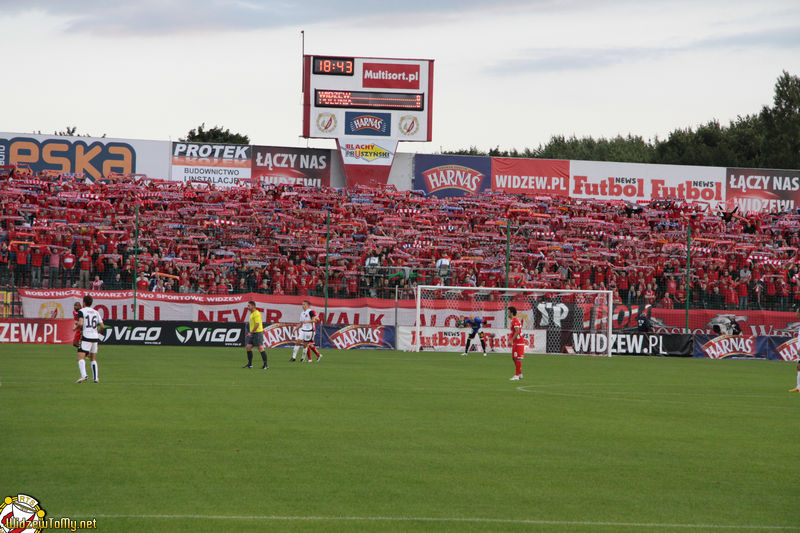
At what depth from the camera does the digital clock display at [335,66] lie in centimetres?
5397

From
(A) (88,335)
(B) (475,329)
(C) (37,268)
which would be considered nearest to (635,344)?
(B) (475,329)

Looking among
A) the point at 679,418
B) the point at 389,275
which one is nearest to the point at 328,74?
the point at 389,275

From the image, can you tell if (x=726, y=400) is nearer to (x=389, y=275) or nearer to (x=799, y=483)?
(x=799, y=483)

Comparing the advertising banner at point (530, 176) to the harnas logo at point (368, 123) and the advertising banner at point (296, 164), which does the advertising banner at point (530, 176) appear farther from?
the advertising banner at point (296, 164)

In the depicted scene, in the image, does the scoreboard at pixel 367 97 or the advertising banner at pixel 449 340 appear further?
the scoreboard at pixel 367 97

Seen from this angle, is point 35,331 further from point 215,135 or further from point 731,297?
point 215,135

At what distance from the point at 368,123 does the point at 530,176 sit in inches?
451

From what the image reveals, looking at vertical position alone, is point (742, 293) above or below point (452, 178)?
below

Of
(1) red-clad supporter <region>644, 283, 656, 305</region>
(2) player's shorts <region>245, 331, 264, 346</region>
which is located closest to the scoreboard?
(1) red-clad supporter <region>644, 283, 656, 305</region>

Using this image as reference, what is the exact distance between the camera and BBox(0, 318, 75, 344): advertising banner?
34656 millimetres

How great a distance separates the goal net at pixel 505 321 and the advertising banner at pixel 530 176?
67.0 ft

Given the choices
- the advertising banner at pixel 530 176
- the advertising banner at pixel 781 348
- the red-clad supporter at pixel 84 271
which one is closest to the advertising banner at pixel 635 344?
the advertising banner at pixel 781 348

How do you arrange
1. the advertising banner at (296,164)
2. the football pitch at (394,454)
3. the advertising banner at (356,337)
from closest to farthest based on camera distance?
the football pitch at (394,454), the advertising banner at (356,337), the advertising banner at (296,164)

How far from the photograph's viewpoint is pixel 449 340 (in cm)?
3831
